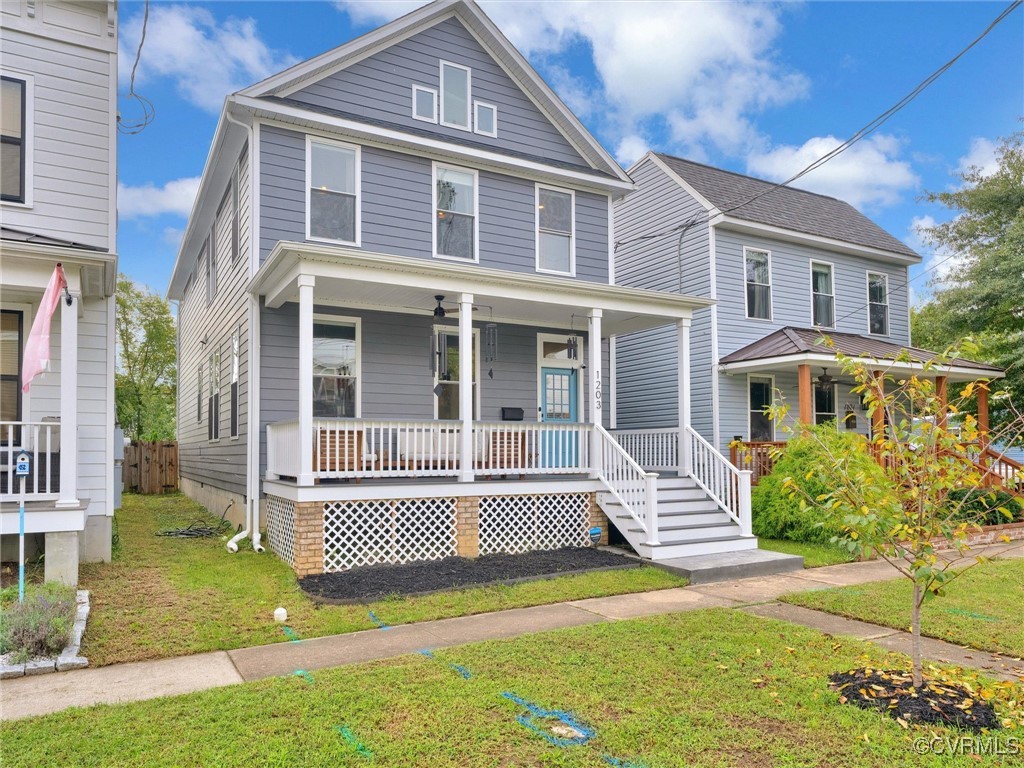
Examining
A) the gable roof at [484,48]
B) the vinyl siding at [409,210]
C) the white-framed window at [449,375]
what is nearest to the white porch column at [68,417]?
the vinyl siding at [409,210]

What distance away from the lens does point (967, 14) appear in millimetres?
10812

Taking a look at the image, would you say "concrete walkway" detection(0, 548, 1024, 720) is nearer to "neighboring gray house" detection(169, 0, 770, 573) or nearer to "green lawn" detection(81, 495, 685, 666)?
"green lawn" detection(81, 495, 685, 666)

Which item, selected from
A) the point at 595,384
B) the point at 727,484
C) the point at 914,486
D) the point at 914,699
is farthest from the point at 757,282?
the point at 914,699

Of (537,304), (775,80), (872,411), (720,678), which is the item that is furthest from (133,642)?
(775,80)

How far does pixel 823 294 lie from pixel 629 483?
377 inches

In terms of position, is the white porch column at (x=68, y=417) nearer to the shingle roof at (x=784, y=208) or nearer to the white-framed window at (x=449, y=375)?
the white-framed window at (x=449, y=375)

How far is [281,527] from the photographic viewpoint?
9188mm

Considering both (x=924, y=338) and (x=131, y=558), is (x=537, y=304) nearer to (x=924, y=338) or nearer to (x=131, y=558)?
(x=131, y=558)

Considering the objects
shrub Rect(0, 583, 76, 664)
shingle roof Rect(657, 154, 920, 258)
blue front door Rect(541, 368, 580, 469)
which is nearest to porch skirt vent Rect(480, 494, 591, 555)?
blue front door Rect(541, 368, 580, 469)

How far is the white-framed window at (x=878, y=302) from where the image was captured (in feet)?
56.0

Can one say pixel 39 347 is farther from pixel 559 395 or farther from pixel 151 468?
pixel 151 468

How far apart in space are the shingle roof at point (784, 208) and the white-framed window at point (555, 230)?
4115 millimetres

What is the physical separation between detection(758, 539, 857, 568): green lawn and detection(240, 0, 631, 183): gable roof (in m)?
7.01

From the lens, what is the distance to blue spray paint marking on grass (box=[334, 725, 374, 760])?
3.54 meters
